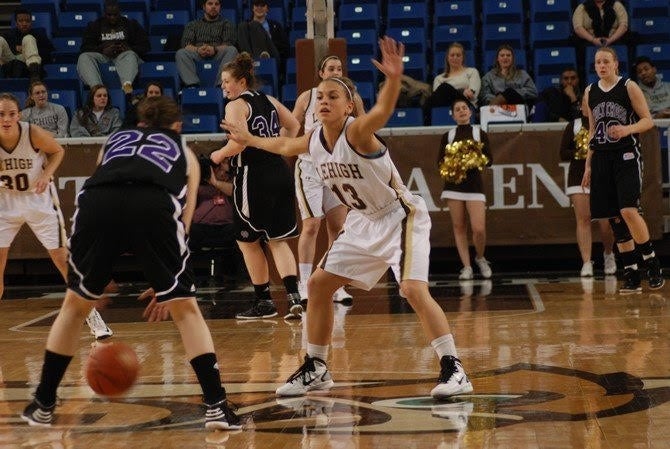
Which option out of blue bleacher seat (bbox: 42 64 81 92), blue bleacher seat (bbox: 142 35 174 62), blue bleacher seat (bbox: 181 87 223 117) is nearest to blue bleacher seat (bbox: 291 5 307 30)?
blue bleacher seat (bbox: 142 35 174 62)

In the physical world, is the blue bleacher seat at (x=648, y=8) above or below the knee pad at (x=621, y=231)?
above

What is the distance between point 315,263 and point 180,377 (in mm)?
Result: 4973

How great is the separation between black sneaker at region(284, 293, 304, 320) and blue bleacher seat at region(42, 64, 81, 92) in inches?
272

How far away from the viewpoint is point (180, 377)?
22.0 feet

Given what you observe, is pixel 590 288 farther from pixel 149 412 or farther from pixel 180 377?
pixel 149 412

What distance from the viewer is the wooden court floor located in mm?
5043

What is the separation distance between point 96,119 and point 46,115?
1.94ft

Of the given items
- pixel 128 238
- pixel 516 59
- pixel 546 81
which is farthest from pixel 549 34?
pixel 128 238

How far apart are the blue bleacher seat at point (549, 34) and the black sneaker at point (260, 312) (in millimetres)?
7480

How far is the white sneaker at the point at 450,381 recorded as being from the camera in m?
5.74

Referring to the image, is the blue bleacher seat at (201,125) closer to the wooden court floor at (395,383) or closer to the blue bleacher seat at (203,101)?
the blue bleacher seat at (203,101)

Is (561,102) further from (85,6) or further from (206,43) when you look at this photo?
(85,6)

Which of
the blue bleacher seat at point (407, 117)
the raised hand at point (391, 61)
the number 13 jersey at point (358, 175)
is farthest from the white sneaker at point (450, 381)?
the blue bleacher seat at point (407, 117)

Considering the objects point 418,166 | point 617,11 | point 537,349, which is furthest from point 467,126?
point 537,349
